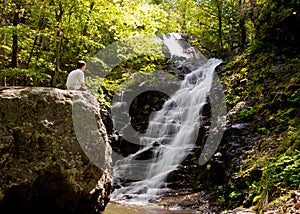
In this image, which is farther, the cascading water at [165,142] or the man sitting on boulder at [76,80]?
the cascading water at [165,142]

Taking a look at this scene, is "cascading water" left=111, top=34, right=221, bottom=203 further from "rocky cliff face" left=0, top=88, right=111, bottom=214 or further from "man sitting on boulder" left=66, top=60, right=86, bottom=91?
"man sitting on boulder" left=66, top=60, right=86, bottom=91

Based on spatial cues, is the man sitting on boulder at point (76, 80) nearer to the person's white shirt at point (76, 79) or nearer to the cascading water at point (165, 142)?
the person's white shirt at point (76, 79)

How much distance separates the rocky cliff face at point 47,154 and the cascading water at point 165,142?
3.22 meters

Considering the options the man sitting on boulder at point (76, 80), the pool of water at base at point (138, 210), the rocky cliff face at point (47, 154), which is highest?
the man sitting on boulder at point (76, 80)

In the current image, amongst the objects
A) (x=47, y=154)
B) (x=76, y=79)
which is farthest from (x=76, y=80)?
(x=47, y=154)

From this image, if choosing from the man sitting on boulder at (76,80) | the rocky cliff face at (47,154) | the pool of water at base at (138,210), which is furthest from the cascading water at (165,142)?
the man sitting on boulder at (76,80)

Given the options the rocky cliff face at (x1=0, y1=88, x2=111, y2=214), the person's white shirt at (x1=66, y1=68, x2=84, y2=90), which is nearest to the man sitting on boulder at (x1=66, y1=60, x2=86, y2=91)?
the person's white shirt at (x1=66, y1=68, x2=84, y2=90)

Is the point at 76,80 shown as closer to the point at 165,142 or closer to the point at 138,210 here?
the point at 138,210

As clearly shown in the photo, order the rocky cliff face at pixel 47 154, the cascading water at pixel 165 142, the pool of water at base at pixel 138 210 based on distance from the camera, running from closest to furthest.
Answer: the rocky cliff face at pixel 47 154
the pool of water at base at pixel 138 210
the cascading water at pixel 165 142

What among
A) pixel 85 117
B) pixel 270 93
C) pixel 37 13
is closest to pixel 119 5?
pixel 37 13

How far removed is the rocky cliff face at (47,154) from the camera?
5.06 m

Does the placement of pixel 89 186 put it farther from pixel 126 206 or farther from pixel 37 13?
pixel 37 13

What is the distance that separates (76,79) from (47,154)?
2214mm

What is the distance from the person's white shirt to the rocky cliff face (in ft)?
3.04
